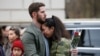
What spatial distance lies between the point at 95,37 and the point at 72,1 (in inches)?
210

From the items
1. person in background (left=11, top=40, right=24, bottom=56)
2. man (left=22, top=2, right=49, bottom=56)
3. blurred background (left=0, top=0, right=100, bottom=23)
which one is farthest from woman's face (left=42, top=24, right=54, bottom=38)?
blurred background (left=0, top=0, right=100, bottom=23)

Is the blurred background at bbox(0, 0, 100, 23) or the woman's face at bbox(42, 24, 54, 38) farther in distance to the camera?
the blurred background at bbox(0, 0, 100, 23)

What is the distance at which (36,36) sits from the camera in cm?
500

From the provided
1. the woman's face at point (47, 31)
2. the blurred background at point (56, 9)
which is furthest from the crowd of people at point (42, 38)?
the blurred background at point (56, 9)

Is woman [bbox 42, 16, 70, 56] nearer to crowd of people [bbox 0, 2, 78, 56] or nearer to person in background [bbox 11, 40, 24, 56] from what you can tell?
crowd of people [bbox 0, 2, 78, 56]

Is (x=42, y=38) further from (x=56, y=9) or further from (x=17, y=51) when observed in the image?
(x=56, y=9)

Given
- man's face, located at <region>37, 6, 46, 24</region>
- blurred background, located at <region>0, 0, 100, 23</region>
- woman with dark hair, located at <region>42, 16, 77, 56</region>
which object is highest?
man's face, located at <region>37, 6, 46, 24</region>

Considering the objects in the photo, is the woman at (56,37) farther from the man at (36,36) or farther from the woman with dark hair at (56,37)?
the man at (36,36)

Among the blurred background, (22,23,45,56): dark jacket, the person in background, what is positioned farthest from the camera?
the blurred background

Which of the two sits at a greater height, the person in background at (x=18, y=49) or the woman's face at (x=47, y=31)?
the woman's face at (x=47, y=31)

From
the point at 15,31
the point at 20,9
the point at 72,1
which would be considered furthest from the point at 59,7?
the point at 15,31

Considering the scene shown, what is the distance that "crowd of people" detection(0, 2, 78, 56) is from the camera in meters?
4.98

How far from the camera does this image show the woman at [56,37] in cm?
519

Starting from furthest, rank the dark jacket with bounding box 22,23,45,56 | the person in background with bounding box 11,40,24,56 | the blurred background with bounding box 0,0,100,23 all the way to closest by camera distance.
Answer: the blurred background with bounding box 0,0,100,23 < the person in background with bounding box 11,40,24,56 < the dark jacket with bounding box 22,23,45,56
